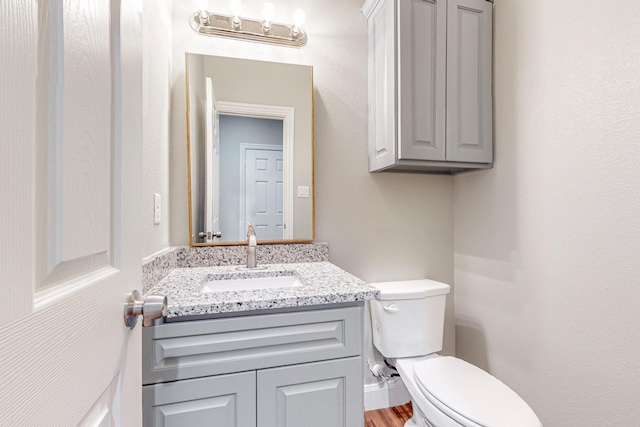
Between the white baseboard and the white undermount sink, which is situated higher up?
the white undermount sink

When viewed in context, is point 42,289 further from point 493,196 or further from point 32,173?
point 493,196

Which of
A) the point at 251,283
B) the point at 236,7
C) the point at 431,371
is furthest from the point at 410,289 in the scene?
the point at 236,7

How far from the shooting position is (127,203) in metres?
0.53

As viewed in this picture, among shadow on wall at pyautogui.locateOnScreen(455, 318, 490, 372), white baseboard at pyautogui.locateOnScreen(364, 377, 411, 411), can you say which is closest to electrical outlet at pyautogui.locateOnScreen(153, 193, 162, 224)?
white baseboard at pyautogui.locateOnScreen(364, 377, 411, 411)

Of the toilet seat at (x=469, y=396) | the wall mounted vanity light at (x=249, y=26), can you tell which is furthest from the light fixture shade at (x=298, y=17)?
the toilet seat at (x=469, y=396)

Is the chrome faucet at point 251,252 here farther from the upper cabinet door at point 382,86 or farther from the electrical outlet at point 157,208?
the upper cabinet door at point 382,86

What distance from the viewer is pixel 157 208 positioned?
1.17 metres

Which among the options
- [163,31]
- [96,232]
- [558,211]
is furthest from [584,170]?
[163,31]

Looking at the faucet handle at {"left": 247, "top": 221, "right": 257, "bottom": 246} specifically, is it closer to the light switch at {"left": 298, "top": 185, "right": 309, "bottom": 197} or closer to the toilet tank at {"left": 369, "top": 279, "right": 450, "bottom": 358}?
the light switch at {"left": 298, "top": 185, "right": 309, "bottom": 197}

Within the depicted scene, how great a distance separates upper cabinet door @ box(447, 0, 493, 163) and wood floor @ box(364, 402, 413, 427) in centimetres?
138

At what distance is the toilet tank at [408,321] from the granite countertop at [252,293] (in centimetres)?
35

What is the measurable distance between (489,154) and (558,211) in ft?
1.42

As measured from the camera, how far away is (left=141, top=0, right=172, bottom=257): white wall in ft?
3.39

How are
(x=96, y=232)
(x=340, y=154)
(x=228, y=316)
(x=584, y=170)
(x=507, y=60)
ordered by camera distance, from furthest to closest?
(x=340, y=154) → (x=507, y=60) → (x=584, y=170) → (x=228, y=316) → (x=96, y=232)
